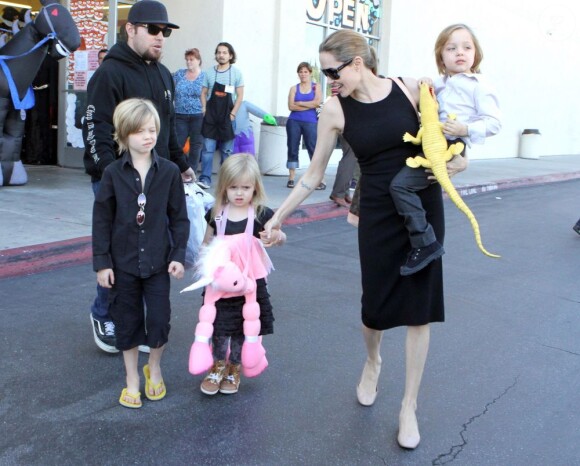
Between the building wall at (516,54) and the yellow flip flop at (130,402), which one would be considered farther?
the building wall at (516,54)

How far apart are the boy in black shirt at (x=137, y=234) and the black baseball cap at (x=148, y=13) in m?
0.63

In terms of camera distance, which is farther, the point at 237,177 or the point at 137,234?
the point at 237,177

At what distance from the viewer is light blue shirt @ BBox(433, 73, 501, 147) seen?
338cm

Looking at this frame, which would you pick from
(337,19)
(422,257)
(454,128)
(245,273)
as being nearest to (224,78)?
(337,19)

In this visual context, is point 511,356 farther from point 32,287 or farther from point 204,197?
point 32,287

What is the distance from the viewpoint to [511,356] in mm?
4797

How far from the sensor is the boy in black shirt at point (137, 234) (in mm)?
3566

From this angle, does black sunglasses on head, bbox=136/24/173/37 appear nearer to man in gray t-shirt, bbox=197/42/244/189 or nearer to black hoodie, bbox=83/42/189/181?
black hoodie, bbox=83/42/189/181

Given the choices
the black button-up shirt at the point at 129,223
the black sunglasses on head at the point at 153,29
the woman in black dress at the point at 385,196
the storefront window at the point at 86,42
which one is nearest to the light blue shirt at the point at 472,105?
the woman in black dress at the point at 385,196

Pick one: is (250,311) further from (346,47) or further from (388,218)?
(346,47)

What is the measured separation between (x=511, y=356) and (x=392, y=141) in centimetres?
213

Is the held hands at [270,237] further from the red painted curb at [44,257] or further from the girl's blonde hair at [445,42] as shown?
the red painted curb at [44,257]

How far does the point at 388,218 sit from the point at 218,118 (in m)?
7.64

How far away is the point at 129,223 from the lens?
357 centimetres
